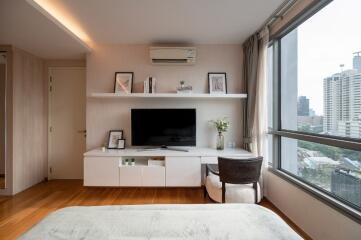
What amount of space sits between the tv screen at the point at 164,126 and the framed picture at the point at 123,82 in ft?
1.43

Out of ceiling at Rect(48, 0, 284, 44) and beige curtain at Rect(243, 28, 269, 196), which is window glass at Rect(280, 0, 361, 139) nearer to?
beige curtain at Rect(243, 28, 269, 196)

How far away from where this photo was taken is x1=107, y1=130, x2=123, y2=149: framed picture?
369cm

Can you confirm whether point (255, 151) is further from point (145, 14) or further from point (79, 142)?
point (79, 142)

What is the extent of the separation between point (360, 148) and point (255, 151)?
1694mm

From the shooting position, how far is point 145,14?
2701mm

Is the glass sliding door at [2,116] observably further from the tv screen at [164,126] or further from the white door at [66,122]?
the tv screen at [164,126]

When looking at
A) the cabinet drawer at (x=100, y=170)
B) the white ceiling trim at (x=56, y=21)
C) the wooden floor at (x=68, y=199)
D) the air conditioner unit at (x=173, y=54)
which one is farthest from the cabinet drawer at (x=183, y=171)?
the white ceiling trim at (x=56, y=21)

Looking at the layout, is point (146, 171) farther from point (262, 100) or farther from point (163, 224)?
point (163, 224)

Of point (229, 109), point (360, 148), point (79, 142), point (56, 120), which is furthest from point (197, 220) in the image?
point (56, 120)

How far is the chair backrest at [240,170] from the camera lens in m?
2.36

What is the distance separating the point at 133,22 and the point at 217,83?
1705 mm

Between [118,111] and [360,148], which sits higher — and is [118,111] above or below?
above

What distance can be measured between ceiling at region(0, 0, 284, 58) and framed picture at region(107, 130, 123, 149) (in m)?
1.52

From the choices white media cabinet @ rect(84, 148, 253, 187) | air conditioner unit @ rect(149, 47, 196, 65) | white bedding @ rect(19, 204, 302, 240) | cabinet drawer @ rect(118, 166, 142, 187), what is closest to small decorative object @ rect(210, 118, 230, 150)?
white media cabinet @ rect(84, 148, 253, 187)
